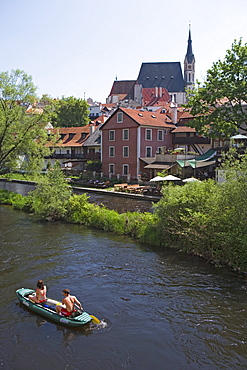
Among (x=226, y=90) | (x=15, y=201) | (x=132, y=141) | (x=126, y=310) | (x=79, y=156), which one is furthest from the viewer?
(x=79, y=156)

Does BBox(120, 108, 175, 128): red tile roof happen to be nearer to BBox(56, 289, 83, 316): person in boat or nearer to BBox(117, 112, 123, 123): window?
BBox(117, 112, 123, 123): window

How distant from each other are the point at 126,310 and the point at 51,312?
2574 millimetres

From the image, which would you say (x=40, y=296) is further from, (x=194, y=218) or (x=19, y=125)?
(x=19, y=125)

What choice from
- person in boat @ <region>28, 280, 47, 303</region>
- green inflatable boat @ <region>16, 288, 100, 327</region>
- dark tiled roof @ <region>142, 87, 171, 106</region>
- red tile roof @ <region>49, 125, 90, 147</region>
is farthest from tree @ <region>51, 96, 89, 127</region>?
person in boat @ <region>28, 280, 47, 303</region>

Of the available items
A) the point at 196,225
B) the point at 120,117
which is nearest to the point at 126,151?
the point at 120,117

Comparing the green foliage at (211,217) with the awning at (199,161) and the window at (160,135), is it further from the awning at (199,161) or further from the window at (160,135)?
the window at (160,135)

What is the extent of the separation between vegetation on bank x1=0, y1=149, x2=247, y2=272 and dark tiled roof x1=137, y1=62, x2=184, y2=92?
102 metres

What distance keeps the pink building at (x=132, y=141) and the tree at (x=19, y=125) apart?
15.4 metres

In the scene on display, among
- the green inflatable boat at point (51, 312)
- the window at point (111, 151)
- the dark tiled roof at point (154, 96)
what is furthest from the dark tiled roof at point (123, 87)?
the green inflatable boat at point (51, 312)

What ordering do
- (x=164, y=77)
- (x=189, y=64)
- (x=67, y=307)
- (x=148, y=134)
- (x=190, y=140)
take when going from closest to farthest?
(x=67, y=307) < (x=148, y=134) < (x=190, y=140) < (x=164, y=77) < (x=189, y=64)

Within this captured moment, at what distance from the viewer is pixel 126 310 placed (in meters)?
12.2

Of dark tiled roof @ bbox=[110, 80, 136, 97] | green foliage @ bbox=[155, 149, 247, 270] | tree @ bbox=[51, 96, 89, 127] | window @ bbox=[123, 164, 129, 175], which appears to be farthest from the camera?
dark tiled roof @ bbox=[110, 80, 136, 97]

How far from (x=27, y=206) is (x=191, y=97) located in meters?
16.1

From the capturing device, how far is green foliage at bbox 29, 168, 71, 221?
2542cm
